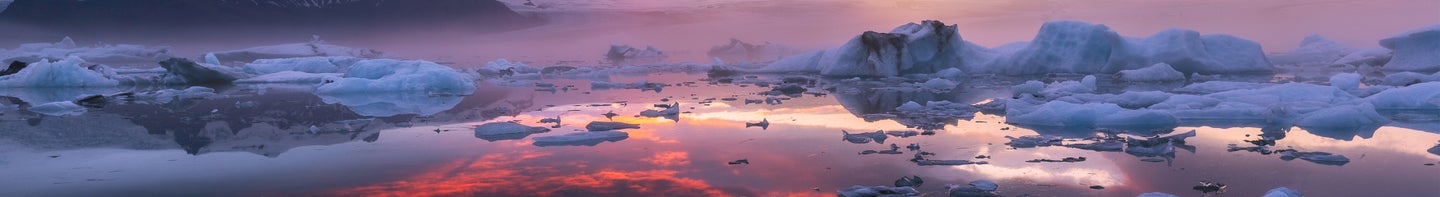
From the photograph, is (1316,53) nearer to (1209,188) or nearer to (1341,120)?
(1341,120)

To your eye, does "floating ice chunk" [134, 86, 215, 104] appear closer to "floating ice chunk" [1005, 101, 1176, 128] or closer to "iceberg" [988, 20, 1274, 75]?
"floating ice chunk" [1005, 101, 1176, 128]

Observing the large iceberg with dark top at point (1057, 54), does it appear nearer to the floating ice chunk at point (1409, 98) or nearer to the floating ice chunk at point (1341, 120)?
the floating ice chunk at point (1409, 98)

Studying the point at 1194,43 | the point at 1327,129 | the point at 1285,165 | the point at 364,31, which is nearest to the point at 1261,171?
the point at 1285,165

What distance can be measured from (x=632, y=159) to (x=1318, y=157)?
3.83 m

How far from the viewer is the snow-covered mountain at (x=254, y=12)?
79562 mm

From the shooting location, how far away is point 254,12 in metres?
85.7

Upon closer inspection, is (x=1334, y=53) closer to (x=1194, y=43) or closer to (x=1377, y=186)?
(x=1194, y=43)

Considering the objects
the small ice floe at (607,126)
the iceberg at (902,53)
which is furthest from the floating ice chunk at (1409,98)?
the iceberg at (902,53)

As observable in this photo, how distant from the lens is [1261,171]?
5.06m

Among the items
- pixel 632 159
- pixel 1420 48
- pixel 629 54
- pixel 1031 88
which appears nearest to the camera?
pixel 632 159

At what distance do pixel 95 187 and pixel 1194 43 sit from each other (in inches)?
753

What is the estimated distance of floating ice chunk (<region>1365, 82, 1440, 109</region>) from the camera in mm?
9164

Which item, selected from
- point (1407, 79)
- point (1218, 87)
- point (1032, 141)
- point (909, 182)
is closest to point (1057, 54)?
point (1407, 79)

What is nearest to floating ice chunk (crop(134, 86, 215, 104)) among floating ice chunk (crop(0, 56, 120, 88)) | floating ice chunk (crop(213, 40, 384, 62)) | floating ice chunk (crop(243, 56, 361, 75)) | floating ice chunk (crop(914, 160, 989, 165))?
floating ice chunk (crop(0, 56, 120, 88))
